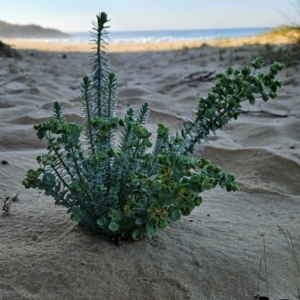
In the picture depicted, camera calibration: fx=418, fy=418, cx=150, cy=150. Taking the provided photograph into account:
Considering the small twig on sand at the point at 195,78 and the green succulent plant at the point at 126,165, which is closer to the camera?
the green succulent plant at the point at 126,165

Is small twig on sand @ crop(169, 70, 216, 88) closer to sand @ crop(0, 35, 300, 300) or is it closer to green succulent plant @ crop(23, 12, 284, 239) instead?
sand @ crop(0, 35, 300, 300)

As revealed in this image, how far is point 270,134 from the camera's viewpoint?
3.35m

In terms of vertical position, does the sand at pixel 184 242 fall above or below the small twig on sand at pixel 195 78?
above

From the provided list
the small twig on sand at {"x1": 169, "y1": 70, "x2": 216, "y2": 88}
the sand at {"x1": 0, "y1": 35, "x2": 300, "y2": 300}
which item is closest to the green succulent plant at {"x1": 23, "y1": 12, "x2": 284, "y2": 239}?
the sand at {"x1": 0, "y1": 35, "x2": 300, "y2": 300}

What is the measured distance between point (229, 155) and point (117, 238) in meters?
1.62

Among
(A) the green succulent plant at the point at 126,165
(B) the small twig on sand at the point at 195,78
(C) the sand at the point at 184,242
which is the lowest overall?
(B) the small twig on sand at the point at 195,78

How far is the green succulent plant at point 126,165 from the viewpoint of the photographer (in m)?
1.29

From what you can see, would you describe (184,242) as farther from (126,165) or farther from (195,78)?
(195,78)

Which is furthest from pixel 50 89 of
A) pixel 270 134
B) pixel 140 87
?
pixel 270 134

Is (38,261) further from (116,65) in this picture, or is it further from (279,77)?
(116,65)

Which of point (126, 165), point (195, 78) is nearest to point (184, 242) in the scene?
point (126, 165)

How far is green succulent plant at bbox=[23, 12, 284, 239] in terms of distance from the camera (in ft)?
4.23

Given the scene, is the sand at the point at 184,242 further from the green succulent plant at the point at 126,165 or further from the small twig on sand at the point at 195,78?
the small twig on sand at the point at 195,78

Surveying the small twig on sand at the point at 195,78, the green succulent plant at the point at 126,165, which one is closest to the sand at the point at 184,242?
the green succulent plant at the point at 126,165
